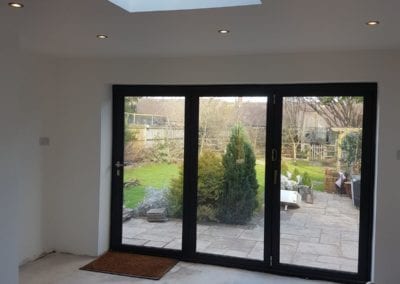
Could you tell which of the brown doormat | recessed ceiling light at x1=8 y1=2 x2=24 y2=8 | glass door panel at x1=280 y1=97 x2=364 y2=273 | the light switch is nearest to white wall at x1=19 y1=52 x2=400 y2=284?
the light switch

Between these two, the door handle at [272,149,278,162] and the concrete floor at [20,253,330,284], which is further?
the door handle at [272,149,278,162]

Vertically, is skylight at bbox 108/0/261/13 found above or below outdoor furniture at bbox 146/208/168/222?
above

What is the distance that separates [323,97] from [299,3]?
1.84m

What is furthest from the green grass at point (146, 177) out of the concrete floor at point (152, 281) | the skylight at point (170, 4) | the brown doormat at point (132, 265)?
the skylight at point (170, 4)

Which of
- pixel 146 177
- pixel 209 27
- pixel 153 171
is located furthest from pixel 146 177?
pixel 209 27

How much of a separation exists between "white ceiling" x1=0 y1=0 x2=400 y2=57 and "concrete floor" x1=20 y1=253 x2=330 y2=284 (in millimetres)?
2254

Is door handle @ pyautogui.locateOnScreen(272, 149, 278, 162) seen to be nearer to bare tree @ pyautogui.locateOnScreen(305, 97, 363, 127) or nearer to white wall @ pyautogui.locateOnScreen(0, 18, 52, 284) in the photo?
bare tree @ pyautogui.locateOnScreen(305, 97, 363, 127)

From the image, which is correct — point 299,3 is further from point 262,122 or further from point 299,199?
point 299,199

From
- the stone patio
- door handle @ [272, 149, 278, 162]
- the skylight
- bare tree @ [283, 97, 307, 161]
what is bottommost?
the stone patio

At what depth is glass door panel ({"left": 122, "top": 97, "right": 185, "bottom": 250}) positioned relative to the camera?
15.1 feet

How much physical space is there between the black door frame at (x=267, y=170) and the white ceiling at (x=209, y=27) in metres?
0.47

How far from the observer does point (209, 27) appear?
9.89 ft

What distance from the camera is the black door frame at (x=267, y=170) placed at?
3.99 m

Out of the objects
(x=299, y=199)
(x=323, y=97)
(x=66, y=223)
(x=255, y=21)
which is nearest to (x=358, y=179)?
(x=299, y=199)
